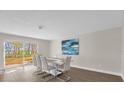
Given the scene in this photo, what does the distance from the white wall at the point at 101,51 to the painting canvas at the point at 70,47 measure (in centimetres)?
28

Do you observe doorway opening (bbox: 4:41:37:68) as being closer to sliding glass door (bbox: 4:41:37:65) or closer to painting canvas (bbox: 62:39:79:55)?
sliding glass door (bbox: 4:41:37:65)

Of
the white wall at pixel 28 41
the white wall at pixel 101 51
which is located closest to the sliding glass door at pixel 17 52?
the white wall at pixel 28 41

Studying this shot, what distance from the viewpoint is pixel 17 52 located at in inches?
212

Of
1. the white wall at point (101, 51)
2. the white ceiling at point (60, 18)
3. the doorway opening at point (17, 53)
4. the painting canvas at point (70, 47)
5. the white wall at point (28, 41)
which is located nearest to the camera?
the white ceiling at point (60, 18)

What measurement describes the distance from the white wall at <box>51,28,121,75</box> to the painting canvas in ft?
0.91

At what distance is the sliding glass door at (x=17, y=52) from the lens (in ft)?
16.3

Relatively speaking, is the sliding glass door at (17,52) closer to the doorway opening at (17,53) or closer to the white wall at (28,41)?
the doorway opening at (17,53)

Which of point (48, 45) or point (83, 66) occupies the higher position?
point (48, 45)

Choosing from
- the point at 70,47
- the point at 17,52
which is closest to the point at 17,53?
the point at 17,52

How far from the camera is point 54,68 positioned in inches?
138
